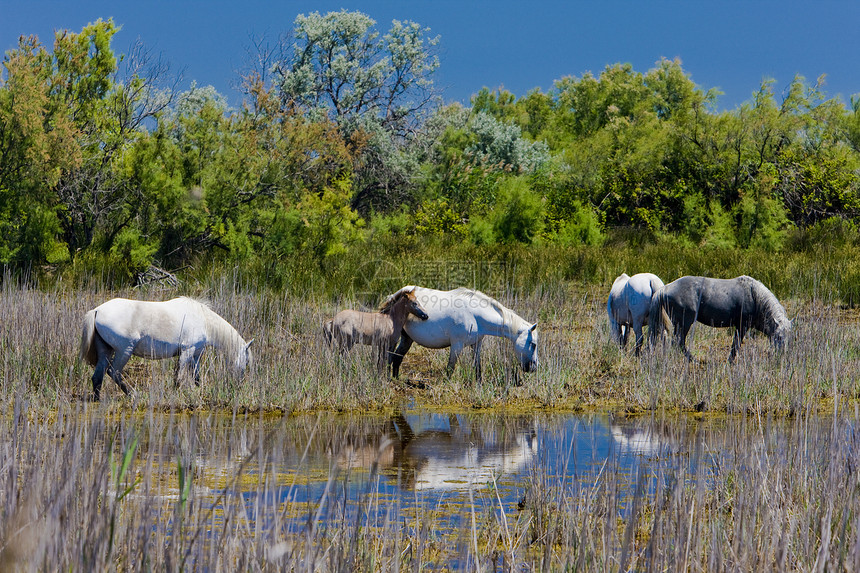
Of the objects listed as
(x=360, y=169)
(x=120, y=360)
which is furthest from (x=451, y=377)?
(x=360, y=169)

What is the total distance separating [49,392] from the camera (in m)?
7.26

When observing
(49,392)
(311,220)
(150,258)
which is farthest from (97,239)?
(49,392)

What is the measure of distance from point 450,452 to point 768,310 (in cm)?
499

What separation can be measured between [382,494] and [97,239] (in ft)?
41.9

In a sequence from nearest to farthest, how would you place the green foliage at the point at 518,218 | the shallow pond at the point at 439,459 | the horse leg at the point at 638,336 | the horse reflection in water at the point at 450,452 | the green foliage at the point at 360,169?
the shallow pond at the point at 439,459
the horse reflection in water at the point at 450,452
the horse leg at the point at 638,336
the green foliage at the point at 360,169
the green foliage at the point at 518,218

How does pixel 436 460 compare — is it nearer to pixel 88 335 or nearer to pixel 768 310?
pixel 88 335

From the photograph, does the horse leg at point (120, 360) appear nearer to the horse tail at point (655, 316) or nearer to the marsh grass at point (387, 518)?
the marsh grass at point (387, 518)

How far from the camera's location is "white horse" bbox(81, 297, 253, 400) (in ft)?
24.5

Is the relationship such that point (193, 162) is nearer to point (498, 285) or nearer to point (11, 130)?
point (11, 130)

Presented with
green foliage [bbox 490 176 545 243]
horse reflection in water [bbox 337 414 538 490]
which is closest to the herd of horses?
horse reflection in water [bbox 337 414 538 490]

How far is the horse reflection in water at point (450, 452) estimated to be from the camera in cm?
525

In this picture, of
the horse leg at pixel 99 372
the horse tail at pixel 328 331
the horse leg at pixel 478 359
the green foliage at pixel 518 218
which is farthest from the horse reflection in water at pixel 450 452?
the green foliage at pixel 518 218

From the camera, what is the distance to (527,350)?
857 centimetres

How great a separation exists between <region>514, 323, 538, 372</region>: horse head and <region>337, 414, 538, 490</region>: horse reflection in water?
1274mm
